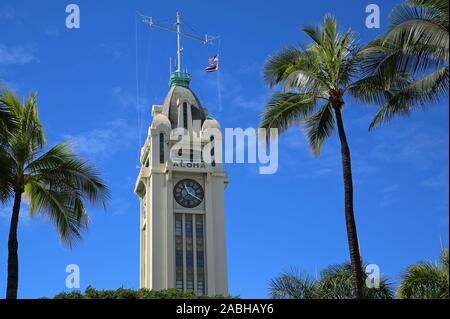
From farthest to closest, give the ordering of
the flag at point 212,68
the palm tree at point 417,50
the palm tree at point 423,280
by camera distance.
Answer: the flag at point 212,68, the palm tree at point 423,280, the palm tree at point 417,50

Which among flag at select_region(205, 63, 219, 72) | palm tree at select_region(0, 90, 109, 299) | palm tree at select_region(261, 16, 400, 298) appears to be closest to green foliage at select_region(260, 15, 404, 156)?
palm tree at select_region(261, 16, 400, 298)

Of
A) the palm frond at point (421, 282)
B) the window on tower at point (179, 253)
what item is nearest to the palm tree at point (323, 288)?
the palm frond at point (421, 282)

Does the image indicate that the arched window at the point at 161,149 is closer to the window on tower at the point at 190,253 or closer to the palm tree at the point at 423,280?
the window on tower at the point at 190,253

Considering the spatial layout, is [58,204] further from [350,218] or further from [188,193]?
[188,193]

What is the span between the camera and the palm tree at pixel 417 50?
24016mm

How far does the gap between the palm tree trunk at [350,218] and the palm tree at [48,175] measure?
27.3 ft

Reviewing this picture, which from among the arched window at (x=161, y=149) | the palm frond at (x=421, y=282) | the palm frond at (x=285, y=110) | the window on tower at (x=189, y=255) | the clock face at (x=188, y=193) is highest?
the arched window at (x=161, y=149)

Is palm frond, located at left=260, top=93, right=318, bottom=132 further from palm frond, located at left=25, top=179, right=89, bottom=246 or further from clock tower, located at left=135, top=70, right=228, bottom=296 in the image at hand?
clock tower, located at left=135, top=70, right=228, bottom=296

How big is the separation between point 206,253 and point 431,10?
64.3 m

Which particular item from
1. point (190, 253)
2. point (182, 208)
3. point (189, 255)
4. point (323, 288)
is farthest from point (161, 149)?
point (323, 288)

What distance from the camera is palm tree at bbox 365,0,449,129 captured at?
24016mm

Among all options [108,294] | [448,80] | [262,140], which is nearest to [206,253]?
[108,294]

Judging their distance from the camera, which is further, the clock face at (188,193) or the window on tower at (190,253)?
the clock face at (188,193)
